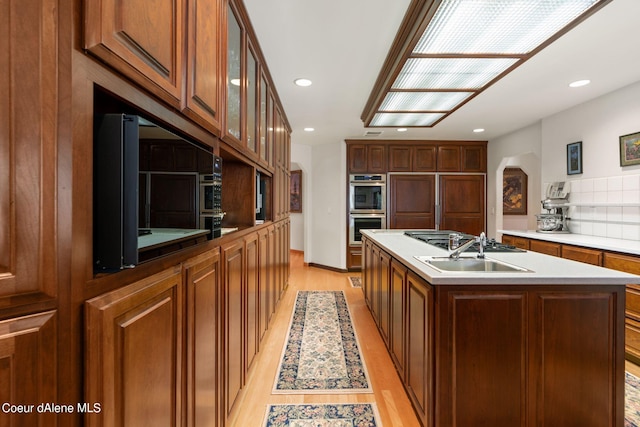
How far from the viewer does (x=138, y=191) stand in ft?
2.15

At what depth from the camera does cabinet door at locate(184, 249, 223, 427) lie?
1009 millimetres

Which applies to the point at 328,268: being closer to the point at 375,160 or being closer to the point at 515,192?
the point at 375,160

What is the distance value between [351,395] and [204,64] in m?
2.01

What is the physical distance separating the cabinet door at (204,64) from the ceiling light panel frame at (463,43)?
112 cm

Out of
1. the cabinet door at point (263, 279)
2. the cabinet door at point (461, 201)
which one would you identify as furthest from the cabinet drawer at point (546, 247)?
the cabinet door at point (263, 279)

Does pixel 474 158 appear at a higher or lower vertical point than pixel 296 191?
higher

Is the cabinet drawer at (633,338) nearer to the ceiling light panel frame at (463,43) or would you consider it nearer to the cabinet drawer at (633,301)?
A: the cabinet drawer at (633,301)

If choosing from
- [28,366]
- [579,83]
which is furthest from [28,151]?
[579,83]

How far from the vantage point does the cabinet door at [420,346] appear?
1421 millimetres

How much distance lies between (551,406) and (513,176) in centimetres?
674

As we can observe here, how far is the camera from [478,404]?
4.53 ft

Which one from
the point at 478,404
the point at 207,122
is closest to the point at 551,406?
the point at 478,404

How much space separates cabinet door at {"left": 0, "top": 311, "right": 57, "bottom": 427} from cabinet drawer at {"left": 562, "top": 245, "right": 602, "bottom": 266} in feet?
11.7

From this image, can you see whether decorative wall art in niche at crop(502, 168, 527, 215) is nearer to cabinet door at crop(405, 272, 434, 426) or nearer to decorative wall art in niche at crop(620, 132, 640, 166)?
decorative wall art in niche at crop(620, 132, 640, 166)
